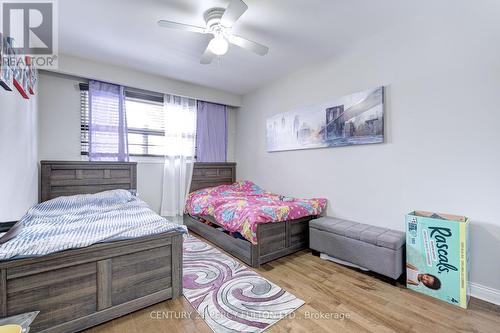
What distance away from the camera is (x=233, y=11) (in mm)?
1716

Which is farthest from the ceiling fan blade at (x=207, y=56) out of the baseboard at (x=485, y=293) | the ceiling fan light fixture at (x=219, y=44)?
the baseboard at (x=485, y=293)

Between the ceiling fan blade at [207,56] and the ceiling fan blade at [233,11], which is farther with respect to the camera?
the ceiling fan blade at [207,56]

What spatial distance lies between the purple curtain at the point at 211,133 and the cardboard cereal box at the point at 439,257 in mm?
3302

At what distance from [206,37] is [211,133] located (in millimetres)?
2038

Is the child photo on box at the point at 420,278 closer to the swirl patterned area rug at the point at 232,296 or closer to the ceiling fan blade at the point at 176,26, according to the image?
the swirl patterned area rug at the point at 232,296

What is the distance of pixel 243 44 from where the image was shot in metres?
2.18

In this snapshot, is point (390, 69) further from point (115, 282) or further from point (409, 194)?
point (115, 282)

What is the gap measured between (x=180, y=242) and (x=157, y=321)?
545mm

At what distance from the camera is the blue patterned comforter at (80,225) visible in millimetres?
1324

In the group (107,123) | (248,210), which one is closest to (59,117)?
(107,123)

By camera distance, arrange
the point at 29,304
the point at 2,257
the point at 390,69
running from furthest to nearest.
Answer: the point at 390,69 < the point at 29,304 < the point at 2,257

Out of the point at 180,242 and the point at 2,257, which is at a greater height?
the point at 2,257

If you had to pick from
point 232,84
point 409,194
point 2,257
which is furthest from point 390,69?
point 2,257

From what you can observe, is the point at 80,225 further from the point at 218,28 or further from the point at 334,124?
the point at 334,124
